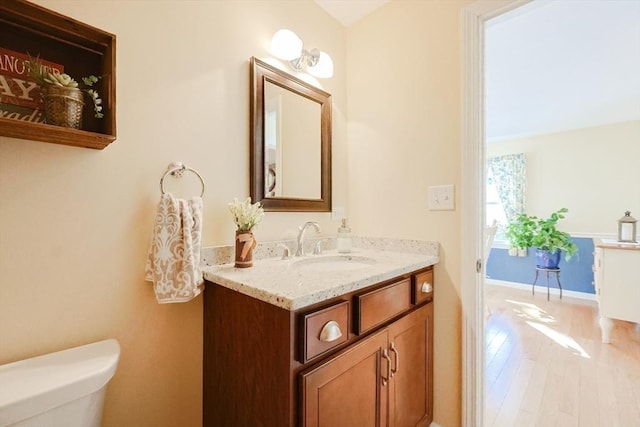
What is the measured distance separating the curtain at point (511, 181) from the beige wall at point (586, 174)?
0.32 ft

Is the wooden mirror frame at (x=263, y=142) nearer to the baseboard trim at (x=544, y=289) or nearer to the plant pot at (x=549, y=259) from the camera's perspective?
the plant pot at (x=549, y=259)

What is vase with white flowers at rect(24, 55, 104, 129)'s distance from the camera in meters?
0.75

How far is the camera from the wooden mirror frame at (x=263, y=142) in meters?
1.28

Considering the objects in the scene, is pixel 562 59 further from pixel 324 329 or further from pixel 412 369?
pixel 324 329

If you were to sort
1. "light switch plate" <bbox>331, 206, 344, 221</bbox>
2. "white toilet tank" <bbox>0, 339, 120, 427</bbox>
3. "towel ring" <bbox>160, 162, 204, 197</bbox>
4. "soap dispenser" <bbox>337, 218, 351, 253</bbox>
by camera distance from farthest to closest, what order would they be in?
"light switch plate" <bbox>331, 206, 344, 221</bbox>, "soap dispenser" <bbox>337, 218, 351, 253</bbox>, "towel ring" <bbox>160, 162, 204, 197</bbox>, "white toilet tank" <bbox>0, 339, 120, 427</bbox>

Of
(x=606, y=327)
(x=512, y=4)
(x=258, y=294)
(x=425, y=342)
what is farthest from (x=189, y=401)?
(x=606, y=327)

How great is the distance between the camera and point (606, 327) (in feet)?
7.62

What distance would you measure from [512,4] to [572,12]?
764 mm

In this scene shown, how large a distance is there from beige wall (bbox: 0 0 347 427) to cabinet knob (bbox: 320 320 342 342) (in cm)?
60

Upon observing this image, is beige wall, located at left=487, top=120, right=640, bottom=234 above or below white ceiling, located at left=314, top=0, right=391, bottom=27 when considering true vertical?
below

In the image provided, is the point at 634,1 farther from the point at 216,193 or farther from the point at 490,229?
the point at 216,193

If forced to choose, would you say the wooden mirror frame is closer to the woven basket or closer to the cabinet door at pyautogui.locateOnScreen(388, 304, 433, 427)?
the woven basket

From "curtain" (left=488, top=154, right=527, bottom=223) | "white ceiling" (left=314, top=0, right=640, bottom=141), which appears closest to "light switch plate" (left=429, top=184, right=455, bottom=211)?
"white ceiling" (left=314, top=0, right=640, bottom=141)

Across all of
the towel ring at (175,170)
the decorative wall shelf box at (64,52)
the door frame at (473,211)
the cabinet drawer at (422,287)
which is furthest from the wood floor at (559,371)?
the decorative wall shelf box at (64,52)
